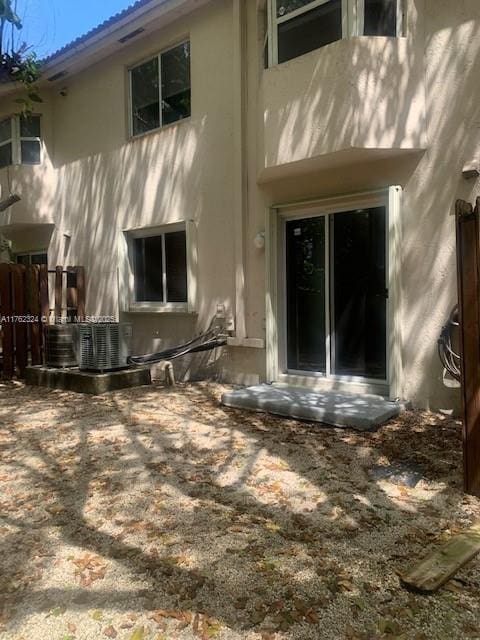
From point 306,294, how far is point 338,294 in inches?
21.2

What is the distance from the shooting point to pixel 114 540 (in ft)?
10.0

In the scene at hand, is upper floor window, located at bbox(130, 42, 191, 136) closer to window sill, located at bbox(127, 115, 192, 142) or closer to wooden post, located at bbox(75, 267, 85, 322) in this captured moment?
window sill, located at bbox(127, 115, 192, 142)

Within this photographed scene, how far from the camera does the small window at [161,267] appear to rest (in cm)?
872

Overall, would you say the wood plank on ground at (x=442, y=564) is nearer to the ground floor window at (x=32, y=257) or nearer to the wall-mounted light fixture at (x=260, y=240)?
the wall-mounted light fixture at (x=260, y=240)

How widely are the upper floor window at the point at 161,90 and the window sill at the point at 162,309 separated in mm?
3154

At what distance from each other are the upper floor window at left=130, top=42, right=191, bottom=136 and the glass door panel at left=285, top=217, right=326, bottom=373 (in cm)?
314

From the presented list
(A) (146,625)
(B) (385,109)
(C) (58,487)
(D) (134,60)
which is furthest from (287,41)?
(A) (146,625)

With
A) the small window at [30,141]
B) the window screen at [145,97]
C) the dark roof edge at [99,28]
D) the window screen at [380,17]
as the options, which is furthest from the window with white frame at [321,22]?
the small window at [30,141]

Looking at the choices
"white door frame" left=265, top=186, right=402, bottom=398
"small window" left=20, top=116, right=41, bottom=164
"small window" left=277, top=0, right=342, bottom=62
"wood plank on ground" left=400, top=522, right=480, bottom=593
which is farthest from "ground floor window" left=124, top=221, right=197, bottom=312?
"wood plank on ground" left=400, top=522, right=480, bottom=593

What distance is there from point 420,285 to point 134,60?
22.3 feet

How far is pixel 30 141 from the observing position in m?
11.3

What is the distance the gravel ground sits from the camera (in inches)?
90.4

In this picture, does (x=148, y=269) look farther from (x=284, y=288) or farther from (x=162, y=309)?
(x=284, y=288)

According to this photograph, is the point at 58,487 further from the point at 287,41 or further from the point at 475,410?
the point at 287,41
